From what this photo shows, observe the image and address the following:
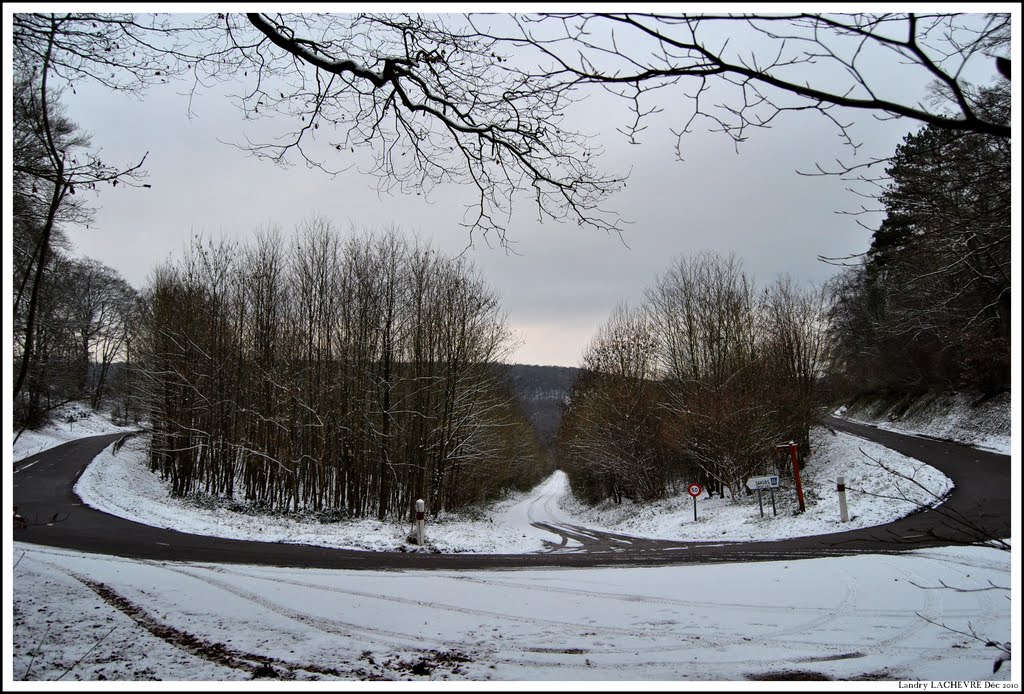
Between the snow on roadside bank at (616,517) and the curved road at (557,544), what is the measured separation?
65 cm

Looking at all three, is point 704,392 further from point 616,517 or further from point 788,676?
point 788,676

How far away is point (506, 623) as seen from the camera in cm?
545

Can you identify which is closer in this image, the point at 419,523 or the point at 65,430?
the point at 419,523

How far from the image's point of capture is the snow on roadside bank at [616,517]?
1277 centimetres

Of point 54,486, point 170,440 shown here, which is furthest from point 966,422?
point 54,486

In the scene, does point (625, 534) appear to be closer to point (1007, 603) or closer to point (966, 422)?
point (1007, 603)

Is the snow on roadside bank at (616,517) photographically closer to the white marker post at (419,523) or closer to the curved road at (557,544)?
the white marker post at (419,523)

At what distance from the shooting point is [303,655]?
4.38 metres

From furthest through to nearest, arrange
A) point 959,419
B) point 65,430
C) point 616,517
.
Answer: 1. point 65,430
2. point 959,419
3. point 616,517

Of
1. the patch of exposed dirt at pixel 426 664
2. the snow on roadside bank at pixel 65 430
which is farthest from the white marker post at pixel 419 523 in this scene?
the snow on roadside bank at pixel 65 430

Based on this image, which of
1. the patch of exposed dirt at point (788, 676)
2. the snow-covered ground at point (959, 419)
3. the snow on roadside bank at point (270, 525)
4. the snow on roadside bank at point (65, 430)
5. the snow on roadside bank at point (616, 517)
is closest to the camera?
the patch of exposed dirt at point (788, 676)

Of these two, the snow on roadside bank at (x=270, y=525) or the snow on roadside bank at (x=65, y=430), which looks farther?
the snow on roadside bank at (x=65, y=430)

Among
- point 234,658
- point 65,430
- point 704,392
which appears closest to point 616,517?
point 704,392

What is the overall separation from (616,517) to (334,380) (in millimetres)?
12448
